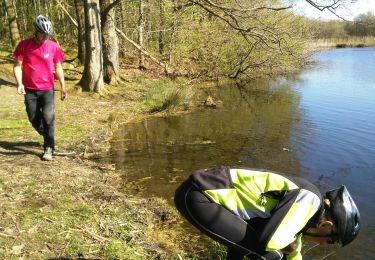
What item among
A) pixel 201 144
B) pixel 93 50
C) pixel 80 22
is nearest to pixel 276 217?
pixel 201 144

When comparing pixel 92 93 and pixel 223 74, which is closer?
pixel 92 93

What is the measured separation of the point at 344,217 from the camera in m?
2.60

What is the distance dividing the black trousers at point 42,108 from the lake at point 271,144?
1.46 metres

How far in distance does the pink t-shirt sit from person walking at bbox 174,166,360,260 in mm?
3993

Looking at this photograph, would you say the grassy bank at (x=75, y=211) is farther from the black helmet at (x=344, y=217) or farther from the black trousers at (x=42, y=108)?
the black helmet at (x=344, y=217)

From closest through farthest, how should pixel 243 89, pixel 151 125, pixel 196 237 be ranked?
pixel 196 237
pixel 151 125
pixel 243 89

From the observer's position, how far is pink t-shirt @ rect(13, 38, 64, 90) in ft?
20.0

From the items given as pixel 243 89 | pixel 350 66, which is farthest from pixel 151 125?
pixel 350 66

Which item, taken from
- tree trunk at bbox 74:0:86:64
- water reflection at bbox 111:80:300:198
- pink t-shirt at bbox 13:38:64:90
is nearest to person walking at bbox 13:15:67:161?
pink t-shirt at bbox 13:38:64:90

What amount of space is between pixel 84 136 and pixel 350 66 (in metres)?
22.8

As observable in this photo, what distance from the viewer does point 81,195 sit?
529cm

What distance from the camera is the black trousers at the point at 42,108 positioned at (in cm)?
623

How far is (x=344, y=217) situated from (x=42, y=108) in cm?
498

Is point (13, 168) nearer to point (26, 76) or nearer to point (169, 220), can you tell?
point (26, 76)
